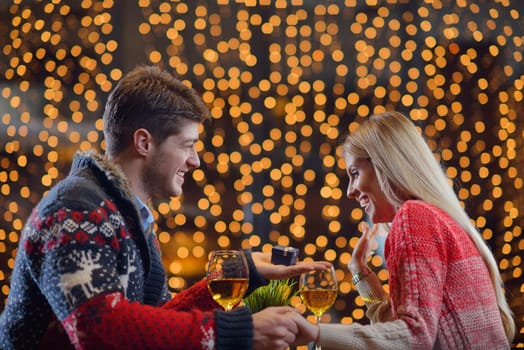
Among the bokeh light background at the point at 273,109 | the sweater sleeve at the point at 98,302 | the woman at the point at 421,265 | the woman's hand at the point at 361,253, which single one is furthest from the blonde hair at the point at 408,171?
the bokeh light background at the point at 273,109

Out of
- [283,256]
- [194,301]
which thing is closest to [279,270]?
[283,256]

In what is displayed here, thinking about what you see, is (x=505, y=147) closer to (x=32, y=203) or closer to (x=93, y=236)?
(x=32, y=203)

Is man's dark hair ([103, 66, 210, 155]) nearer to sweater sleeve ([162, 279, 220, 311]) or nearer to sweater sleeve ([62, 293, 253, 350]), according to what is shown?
sweater sleeve ([162, 279, 220, 311])

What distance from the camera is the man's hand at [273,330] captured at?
3.97 feet

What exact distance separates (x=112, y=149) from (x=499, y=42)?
195 centimetres

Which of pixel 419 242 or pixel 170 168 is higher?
pixel 170 168

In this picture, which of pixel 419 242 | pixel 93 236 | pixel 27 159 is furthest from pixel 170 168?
pixel 27 159

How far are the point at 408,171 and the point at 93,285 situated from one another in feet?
2.77

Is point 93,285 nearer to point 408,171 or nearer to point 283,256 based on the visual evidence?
point 283,256

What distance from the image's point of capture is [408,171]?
5.47 feet

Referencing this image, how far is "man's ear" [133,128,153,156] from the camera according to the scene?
155cm

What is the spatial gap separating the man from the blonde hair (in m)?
0.28

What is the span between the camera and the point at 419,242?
1.45 meters

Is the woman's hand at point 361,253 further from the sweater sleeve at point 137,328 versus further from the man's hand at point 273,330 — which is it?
the sweater sleeve at point 137,328
